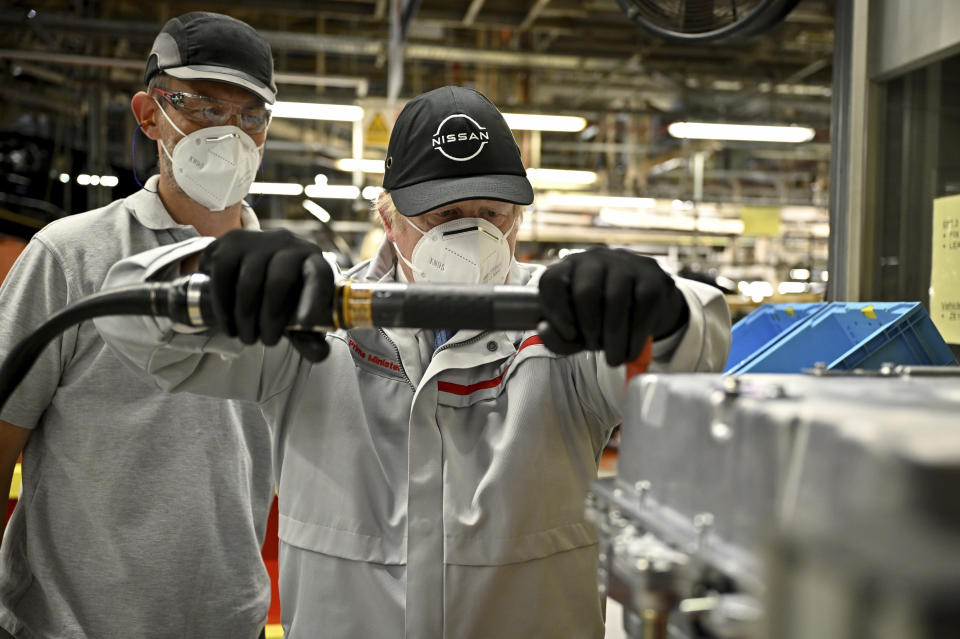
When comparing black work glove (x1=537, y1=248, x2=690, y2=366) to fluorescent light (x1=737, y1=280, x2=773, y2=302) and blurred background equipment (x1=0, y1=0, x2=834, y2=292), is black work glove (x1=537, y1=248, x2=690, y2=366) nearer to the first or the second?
blurred background equipment (x1=0, y1=0, x2=834, y2=292)

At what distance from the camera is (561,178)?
30.3 ft

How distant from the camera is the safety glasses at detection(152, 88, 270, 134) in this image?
1.49 m

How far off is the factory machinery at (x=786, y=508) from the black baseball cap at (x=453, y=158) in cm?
54

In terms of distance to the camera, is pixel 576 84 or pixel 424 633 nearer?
pixel 424 633

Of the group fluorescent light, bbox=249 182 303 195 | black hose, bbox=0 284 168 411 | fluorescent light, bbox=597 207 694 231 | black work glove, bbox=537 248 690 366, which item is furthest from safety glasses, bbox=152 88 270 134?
fluorescent light, bbox=249 182 303 195

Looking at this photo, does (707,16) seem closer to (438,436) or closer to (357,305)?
(438,436)

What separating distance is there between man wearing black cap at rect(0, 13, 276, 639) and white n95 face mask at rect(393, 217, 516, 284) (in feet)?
1.81

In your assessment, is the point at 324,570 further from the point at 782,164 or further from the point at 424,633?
the point at 782,164

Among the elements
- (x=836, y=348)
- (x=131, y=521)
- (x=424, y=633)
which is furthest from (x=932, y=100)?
(x=131, y=521)

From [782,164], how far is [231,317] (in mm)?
11230

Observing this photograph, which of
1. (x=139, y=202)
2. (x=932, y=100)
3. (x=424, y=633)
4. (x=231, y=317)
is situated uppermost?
(x=932, y=100)

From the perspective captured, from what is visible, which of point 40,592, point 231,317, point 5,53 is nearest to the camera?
point 231,317

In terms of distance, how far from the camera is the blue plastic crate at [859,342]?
3.71ft

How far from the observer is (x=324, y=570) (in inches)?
41.8
